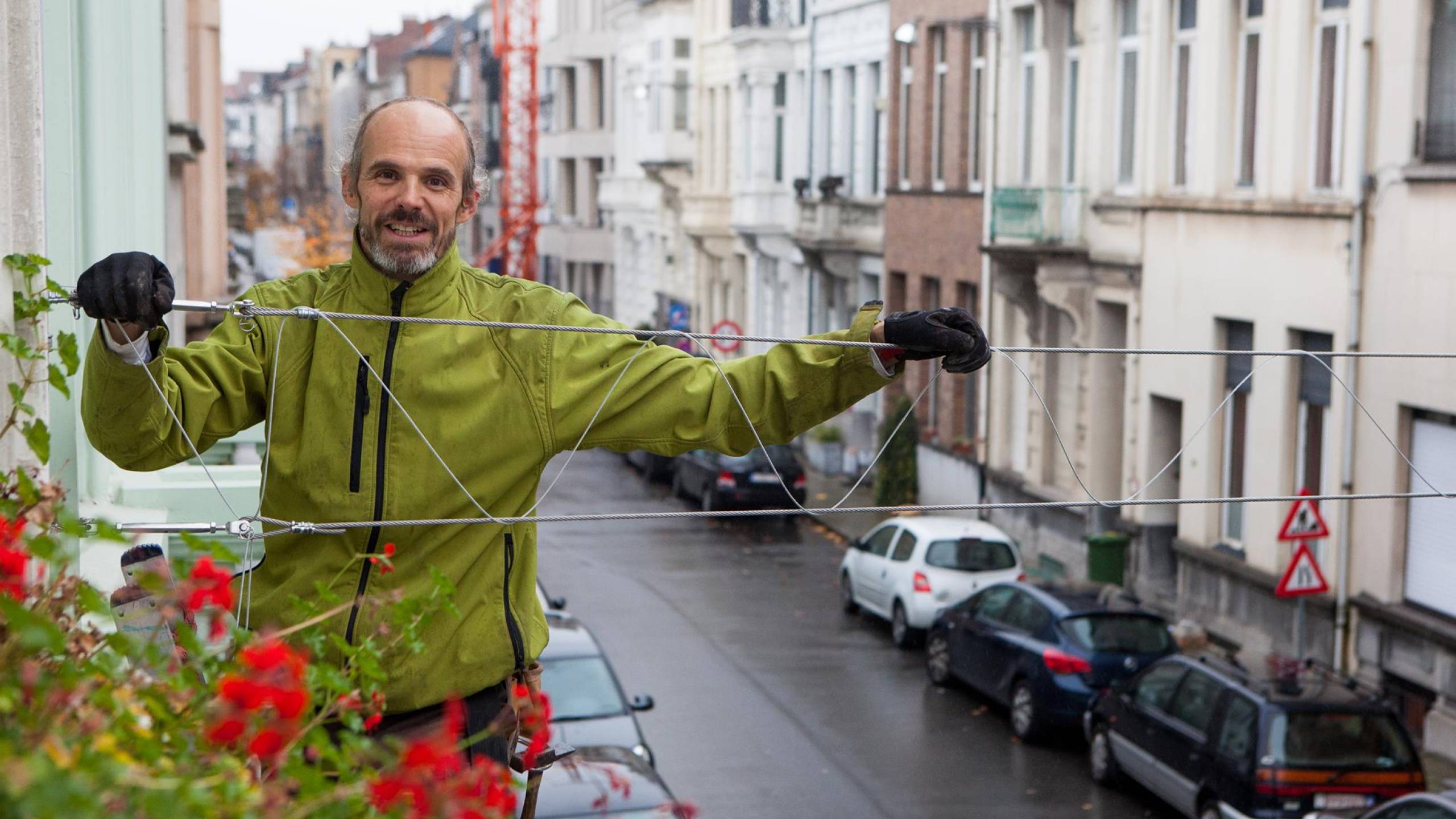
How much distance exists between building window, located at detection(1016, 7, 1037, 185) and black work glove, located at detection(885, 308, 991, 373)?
77.5 feet

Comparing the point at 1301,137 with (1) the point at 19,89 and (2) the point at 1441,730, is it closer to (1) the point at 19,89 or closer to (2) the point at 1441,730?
(2) the point at 1441,730

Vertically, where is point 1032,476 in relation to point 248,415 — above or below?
below

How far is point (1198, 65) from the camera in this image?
22.0 meters

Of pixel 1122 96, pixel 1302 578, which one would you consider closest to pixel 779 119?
pixel 1122 96

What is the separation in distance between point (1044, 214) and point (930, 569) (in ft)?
20.0

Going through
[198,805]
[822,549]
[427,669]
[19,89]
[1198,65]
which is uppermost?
[1198,65]

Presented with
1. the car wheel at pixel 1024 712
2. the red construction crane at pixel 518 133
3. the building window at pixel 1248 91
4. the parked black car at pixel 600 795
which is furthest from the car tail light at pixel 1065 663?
the red construction crane at pixel 518 133

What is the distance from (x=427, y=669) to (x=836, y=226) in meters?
33.3

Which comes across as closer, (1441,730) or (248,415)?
(248,415)

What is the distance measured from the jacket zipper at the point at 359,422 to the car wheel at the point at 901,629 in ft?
59.3

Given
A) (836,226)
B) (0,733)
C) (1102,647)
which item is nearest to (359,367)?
(0,733)

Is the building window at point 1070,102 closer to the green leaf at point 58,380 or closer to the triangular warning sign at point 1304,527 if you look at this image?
the triangular warning sign at point 1304,527

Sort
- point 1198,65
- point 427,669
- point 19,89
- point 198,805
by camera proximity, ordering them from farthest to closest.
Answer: point 1198,65
point 19,89
point 427,669
point 198,805

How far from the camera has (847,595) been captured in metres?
24.2
